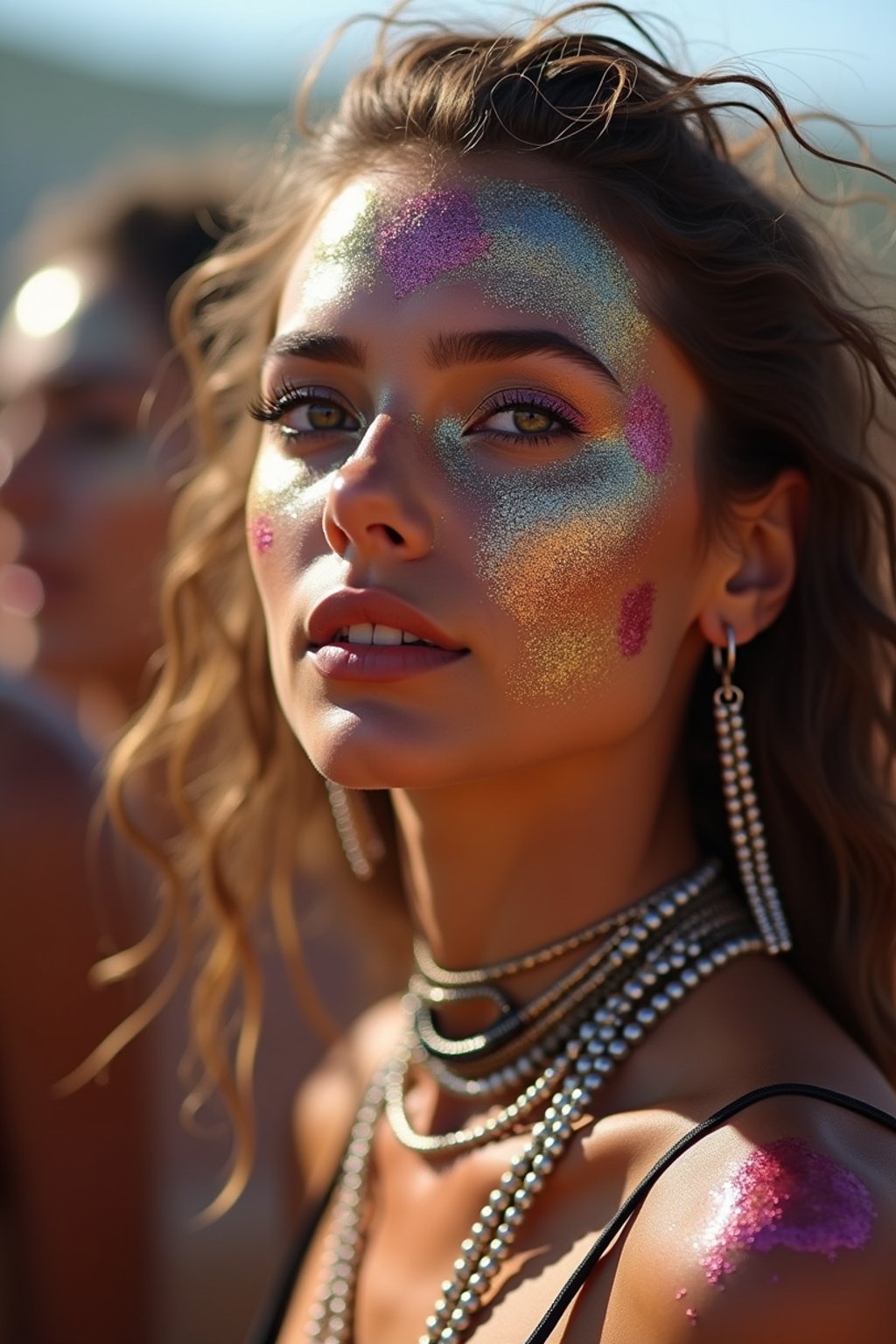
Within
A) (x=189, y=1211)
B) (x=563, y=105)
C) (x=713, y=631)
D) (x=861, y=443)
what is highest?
(x=563, y=105)

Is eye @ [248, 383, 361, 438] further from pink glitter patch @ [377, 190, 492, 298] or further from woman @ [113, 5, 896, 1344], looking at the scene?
pink glitter patch @ [377, 190, 492, 298]

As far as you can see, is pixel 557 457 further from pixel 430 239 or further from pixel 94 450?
pixel 94 450

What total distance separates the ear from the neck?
191 millimetres

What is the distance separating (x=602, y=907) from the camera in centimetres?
198

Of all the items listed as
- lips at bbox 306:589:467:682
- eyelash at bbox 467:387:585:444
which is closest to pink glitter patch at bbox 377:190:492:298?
eyelash at bbox 467:387:585:444

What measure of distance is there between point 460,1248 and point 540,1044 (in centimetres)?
27

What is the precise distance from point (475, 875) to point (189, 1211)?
159 cm

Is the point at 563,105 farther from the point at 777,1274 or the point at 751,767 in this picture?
the point at 777,1274

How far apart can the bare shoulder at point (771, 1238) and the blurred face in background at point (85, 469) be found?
92.1 inches

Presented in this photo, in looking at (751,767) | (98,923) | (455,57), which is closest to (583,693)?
(751,767)

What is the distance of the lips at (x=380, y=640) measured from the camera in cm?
176

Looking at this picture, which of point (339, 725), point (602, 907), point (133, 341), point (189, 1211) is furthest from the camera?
point (133, 341)

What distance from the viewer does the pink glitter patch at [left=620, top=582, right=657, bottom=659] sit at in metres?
1.84

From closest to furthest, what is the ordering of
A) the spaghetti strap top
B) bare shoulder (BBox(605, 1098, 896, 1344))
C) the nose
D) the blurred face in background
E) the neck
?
1. bare shoulder (BBox(605, 1098, 896, 1344))
2. the spaghetti strap top
3. the nose
4. the neck
5. the blurred face in background
